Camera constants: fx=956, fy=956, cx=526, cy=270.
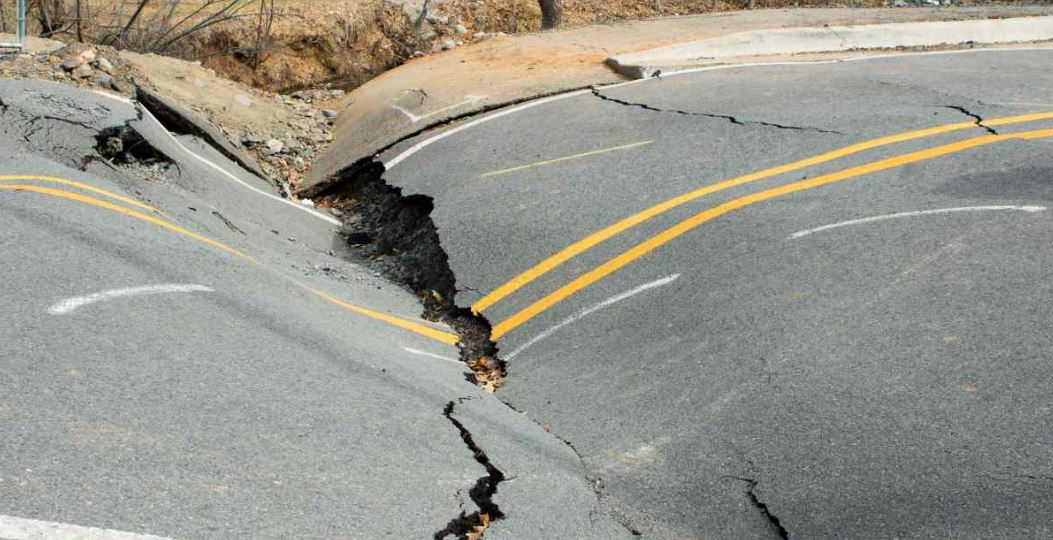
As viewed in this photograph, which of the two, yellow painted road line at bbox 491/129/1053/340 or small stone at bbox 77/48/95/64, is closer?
yellow painted road line at bbox 491/129/1053/340

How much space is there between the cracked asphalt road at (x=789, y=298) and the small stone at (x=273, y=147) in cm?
284

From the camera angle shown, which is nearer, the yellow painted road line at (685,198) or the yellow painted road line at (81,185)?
the yellow painted road line at (81,185)

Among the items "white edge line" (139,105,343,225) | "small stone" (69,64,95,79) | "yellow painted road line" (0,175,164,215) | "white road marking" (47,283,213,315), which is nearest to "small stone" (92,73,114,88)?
"small stone" (69,64,95,79)

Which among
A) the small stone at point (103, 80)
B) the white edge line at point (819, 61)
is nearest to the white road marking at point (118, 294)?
the small stone at point (103, 80)

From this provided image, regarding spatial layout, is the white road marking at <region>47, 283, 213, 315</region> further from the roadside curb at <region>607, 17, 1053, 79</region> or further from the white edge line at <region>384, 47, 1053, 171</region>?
the roadside curb at <region>607, 17, 1053, 79</region>

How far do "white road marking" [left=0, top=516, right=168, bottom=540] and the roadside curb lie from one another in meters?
12.4

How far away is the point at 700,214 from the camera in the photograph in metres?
9.38

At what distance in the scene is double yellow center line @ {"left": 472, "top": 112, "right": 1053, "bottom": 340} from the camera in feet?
29.3

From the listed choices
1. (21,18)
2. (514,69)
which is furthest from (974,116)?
(21,18)

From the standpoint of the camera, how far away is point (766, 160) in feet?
34.0

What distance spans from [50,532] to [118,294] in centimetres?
289

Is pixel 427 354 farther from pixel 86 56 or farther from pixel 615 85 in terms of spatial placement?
pixel 86 56

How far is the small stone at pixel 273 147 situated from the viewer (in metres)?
14.5

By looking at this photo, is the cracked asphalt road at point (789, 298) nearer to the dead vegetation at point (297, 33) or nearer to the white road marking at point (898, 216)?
the white road marking at point (898, 216)
